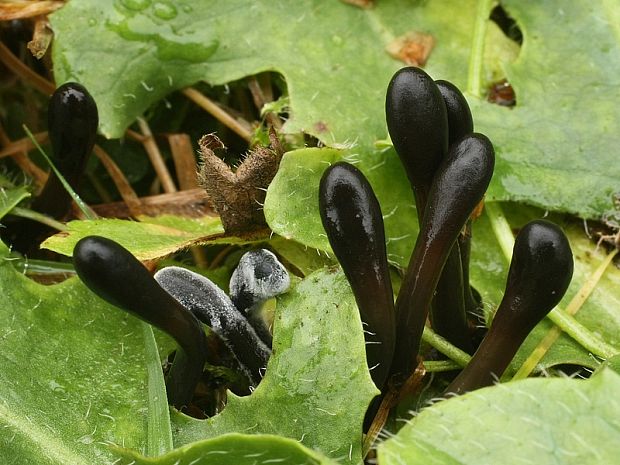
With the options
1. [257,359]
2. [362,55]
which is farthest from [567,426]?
[362,55]

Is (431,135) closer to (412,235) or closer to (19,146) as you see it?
(412,235)

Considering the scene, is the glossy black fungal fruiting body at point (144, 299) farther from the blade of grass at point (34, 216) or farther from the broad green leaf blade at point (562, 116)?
the broad green leaf blade at point (562, 116)

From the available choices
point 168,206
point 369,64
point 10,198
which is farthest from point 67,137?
point 369,64

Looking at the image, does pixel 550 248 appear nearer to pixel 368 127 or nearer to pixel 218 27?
pixel 368 127

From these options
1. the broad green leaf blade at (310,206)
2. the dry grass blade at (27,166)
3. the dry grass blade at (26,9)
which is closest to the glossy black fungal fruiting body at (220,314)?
the broad green leaf blade at (310,206)

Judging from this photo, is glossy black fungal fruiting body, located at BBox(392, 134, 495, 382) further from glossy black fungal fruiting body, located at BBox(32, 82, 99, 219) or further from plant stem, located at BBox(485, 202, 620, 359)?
glossy black fungal fruiting body, located at BBox(32, 82, 99, 219)

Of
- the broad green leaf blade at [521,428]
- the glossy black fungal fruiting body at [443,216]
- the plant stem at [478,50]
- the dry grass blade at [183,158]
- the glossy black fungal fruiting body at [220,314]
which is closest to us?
the broad green leaf blade at [521,428]
